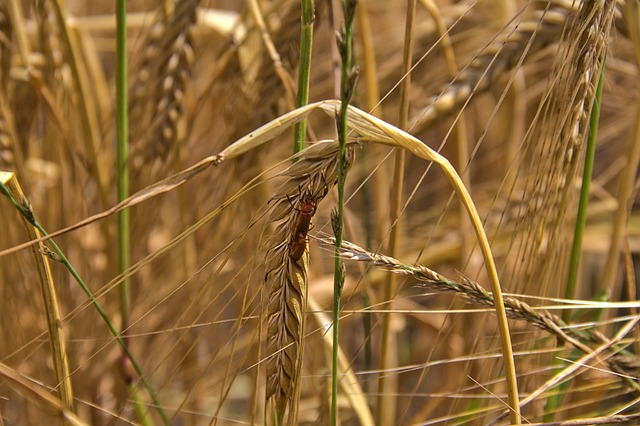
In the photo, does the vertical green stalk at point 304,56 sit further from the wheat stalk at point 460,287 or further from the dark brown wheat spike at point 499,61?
the dark brown wheat spike at point 499,61

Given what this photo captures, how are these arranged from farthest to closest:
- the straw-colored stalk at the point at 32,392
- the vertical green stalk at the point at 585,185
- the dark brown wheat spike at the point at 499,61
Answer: the dark brown wheat spike at the point at 499,61, the vertical green stalk at the point at 585,185, the straw-colored stalk at the point at 32,392

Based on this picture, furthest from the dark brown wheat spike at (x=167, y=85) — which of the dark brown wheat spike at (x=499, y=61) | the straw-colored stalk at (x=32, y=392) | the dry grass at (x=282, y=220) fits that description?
the straw-colored stalk at (x=32, y=392)

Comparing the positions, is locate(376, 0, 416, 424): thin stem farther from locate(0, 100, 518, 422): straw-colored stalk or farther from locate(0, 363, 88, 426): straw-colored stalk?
locate(0, 363, 88, 426): straw-colored stalk

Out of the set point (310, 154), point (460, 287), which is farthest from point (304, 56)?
point (460, 287)

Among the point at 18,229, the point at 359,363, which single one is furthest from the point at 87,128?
the point at 359,363

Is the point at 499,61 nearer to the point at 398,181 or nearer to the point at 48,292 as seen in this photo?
the point at 398,181

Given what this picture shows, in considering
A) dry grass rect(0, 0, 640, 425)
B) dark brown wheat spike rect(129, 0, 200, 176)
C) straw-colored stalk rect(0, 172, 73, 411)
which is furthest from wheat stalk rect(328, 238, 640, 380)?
dark brown wheat spike rect(129, 0, 200, 176)
